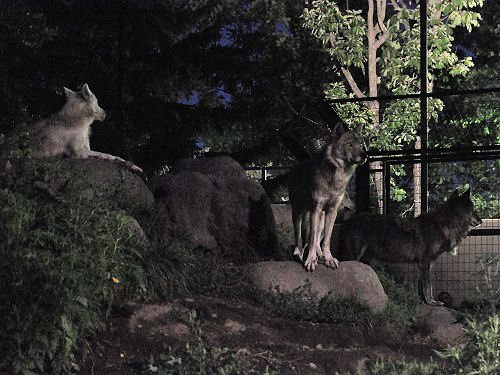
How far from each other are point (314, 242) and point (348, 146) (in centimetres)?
126

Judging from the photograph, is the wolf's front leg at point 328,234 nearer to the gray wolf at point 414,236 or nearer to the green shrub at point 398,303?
the green shrub at point 398,303

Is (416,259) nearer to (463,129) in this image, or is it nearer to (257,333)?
(257,333)

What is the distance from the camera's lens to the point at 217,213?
478 inches

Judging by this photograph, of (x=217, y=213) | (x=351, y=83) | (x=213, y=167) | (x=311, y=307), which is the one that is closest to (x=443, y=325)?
(x=311, y=307)

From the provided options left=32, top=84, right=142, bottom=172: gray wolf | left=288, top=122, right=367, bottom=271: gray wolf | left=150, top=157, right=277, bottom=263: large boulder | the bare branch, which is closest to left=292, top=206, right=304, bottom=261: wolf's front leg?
left=288, top=122, right=367, bottom=271: gray wolf

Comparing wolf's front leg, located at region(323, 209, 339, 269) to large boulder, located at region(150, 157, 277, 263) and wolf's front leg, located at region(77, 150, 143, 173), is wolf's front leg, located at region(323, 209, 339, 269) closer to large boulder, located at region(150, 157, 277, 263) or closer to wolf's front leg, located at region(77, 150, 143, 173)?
large boulder, located at region(150, 157, 277, 263)

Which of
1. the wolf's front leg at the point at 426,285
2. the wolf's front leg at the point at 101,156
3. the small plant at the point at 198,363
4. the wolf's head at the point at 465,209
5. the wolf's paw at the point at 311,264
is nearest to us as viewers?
the small plant at the point at 198,363

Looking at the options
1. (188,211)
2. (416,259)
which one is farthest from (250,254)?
(416,259)

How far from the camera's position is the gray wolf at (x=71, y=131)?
38.1 ft

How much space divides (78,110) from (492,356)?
7.46 metres

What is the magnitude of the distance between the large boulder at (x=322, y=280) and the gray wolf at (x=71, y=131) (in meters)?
2.15

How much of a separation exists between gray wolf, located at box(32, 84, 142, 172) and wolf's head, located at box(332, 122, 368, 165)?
100 inches

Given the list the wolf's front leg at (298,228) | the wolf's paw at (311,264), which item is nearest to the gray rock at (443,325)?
the wolf's paw at (311,264)

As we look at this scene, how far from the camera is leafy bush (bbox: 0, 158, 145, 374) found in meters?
7.89
